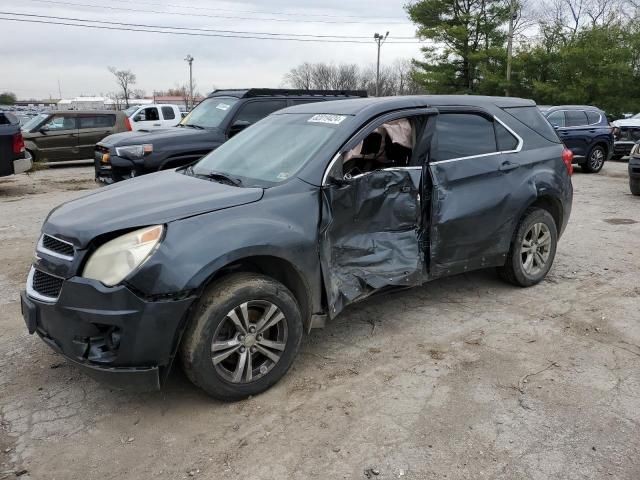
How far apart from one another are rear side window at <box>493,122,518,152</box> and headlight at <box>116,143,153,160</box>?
5033mm

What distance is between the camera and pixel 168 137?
8016 mm

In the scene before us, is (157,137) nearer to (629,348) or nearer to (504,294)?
(504,294)

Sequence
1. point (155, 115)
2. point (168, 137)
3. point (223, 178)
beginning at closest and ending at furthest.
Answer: point (223, 178), point (168, 137), point (155, 115)

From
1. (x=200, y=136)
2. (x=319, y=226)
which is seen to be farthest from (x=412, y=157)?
(x=200, y=136)

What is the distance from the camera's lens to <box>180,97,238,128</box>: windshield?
8.67m

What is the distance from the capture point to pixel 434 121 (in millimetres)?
4277

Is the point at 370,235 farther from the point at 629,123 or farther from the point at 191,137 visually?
the point at 629,123

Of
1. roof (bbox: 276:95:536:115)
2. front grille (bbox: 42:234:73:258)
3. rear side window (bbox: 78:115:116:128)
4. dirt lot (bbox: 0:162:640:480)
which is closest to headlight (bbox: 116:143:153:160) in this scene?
dirt lot (bbox: 0:162:640:480)

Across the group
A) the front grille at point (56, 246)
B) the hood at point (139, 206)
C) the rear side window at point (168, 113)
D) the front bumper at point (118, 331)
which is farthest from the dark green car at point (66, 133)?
the front bumper at point (118, 331)

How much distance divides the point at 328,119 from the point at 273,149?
463mm

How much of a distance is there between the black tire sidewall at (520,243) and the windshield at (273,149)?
6.76ft

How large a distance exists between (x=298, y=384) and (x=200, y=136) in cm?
557

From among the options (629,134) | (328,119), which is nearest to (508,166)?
(328,119)

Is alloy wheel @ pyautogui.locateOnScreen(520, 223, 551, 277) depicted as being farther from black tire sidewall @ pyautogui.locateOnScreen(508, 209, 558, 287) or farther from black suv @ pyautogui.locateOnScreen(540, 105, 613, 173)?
black suv @ pyautogui.locateOnScreen(540, 105, 613, 173)
